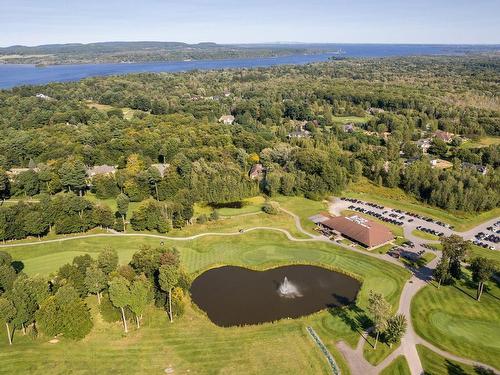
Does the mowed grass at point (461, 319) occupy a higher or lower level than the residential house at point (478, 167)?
lower

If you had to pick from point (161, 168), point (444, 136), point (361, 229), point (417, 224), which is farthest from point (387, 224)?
point (444, 136)

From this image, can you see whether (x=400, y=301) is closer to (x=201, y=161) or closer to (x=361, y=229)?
(x=361, y=229)

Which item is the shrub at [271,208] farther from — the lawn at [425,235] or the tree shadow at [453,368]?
the tree shadow at [453,368]

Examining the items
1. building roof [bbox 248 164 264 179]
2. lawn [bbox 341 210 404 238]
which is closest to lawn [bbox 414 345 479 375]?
lawn [bbox 341 210 404 238]

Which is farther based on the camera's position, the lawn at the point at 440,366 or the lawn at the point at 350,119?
the lawn at the point at 350,119

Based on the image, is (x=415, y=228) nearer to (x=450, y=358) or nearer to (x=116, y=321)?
(x=450, y=358)

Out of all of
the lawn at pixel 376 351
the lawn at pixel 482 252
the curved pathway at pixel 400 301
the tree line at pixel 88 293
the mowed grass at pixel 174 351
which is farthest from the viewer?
the lawn at pixel 482 252

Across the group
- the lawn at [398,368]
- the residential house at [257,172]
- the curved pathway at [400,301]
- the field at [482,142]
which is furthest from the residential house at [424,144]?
the lawn at [398,368]
